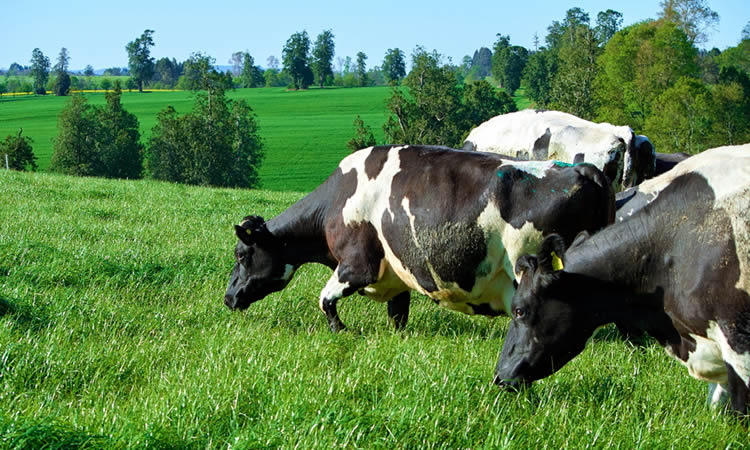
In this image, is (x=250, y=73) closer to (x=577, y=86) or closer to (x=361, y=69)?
(x=361, y=69)

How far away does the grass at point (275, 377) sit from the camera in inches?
175

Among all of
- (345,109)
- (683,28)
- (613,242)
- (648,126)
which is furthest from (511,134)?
(345,109)

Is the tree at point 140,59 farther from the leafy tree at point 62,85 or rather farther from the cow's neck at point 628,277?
the cow's neck at point 628,277

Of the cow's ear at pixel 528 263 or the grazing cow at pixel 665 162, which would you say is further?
the grazing cow at pixel 665 162

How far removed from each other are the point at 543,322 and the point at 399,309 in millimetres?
2891

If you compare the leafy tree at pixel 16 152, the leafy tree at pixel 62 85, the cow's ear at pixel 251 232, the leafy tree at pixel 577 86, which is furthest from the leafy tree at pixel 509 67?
the cow's ear at pixel 251 232

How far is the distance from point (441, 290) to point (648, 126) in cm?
6107

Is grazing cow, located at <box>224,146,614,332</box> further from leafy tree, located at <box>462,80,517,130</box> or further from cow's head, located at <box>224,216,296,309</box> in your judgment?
leafy tree, located at <box>462,80,517,130</box>

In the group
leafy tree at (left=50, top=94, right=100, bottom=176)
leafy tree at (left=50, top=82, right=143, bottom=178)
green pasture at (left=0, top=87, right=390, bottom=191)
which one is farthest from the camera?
green pasture at (left=0, top=87, right=390, bottom=191)

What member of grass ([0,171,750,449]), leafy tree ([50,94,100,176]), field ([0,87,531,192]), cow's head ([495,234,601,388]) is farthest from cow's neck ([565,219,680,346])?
leafy tree ([50,94,100,176])

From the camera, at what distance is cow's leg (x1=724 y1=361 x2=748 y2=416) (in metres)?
4.64

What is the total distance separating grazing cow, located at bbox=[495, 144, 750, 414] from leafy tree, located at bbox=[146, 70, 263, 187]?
6511 cm

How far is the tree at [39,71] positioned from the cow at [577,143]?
499 feet

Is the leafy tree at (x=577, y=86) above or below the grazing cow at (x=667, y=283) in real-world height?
above
